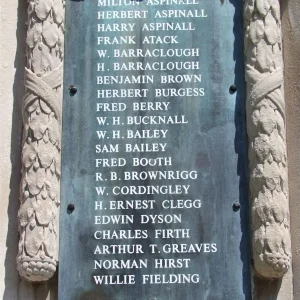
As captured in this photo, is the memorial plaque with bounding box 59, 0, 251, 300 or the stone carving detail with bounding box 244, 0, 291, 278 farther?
the memorial plaque with bounding box 59, 0, 251, 300

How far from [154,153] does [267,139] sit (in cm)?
100

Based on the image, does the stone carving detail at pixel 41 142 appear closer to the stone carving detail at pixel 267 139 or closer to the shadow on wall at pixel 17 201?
the shadow on wall at pixel 17 201

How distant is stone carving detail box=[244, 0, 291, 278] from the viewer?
24.1 feet

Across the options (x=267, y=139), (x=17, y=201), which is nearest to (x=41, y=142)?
(x=17, y=201)

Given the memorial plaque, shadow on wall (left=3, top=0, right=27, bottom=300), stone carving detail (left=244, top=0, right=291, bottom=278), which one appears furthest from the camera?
shadow on wall (left=3, top=0, right=27, bottom=300)

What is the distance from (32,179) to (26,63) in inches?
46.2

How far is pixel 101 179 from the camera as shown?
7.71 meters

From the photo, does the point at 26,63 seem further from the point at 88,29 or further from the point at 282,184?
the point at 282,184

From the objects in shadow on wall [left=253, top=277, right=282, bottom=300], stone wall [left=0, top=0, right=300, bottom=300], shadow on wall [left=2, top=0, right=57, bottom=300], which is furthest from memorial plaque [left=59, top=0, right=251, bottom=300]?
stone wall [left=0, top=0, right=300, bottom=300]

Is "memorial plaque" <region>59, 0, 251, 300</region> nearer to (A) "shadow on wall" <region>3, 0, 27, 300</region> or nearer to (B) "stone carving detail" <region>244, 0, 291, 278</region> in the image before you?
(B) "stone carving detail" <region>244, 0, 291, 278</region>

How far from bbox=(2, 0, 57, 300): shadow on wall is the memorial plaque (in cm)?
23

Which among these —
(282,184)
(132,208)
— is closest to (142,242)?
(132,208)

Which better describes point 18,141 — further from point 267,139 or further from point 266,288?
point 266,288

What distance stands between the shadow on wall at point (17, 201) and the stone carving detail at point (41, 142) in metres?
0.17
